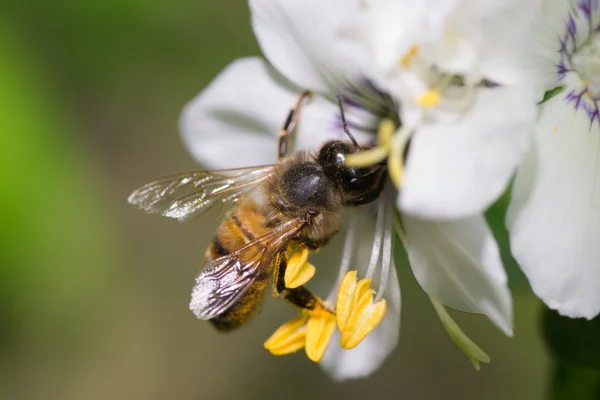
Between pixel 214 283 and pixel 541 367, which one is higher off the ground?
pixel 214 283

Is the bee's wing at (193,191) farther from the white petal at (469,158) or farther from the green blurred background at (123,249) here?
the green blurred background at (123,249)

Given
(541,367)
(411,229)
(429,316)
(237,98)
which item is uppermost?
(237,98)

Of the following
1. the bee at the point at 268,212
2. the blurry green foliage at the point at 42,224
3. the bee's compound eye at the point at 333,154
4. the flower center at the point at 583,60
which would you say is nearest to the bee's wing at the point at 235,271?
the bee at the point at 268,212

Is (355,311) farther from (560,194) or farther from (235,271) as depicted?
(560,194)

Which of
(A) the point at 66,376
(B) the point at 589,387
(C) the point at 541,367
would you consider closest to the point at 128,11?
(A) the point at 66,376

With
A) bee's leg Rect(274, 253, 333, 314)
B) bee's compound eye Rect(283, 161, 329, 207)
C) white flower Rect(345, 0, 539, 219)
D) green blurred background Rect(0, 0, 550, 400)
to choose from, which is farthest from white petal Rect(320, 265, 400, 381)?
green blurred background Rect(0, 0, 550, 400)

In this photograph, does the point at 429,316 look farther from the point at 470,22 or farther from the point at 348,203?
the point at 470,22

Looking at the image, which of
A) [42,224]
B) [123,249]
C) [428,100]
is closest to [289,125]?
[428,100]

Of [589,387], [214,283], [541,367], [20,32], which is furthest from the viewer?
[20,32]
